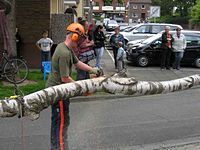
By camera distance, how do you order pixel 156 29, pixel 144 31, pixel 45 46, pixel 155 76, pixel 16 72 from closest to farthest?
pixel 16 72, pixel 45 46, pixel 155 76, pixel 156 29, pixel 144 31

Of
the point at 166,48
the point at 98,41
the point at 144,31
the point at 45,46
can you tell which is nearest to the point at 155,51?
the point at 166,48

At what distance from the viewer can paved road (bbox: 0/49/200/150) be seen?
269 inches

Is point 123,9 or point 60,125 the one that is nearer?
point 60,125

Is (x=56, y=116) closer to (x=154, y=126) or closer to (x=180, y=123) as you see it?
(x=154, y=126)

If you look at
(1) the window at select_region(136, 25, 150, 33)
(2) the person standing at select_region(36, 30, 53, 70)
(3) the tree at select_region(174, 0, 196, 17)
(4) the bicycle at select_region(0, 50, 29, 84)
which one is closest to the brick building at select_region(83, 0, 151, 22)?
(3) the tree at select_region(174, 0, 196, 17)

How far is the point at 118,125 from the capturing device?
8086 mm

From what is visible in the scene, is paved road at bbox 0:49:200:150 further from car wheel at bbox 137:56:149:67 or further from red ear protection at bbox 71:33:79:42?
car wheel at bbox 137:56:149:67

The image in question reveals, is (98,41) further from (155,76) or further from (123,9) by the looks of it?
(123,9)

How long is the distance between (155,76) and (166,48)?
2260mm

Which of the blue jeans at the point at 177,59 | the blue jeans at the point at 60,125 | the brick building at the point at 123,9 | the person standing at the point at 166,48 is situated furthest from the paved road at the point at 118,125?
the brick building at the point at 123,9

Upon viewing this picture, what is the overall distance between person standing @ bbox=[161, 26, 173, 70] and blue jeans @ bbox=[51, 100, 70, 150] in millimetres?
12271

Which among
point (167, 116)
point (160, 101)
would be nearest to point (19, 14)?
point (160, 101)

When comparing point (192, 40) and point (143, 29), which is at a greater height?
point (143, 29)

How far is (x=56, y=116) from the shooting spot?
5.71 meters
